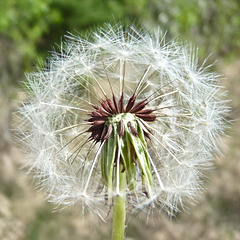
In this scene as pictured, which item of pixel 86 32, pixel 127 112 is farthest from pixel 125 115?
pixel 86 32

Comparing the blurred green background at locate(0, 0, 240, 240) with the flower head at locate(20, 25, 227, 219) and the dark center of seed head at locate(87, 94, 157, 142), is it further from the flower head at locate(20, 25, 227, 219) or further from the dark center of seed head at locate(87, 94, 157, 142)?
the dark center of seed head at locate(87, 94, 157, 142)

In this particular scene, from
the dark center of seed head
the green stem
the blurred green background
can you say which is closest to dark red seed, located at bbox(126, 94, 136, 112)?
the dark center of seed head

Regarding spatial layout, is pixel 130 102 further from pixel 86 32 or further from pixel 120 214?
pixel 86 32

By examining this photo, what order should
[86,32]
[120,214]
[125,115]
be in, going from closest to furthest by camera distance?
[120,214]
[125,115]
[86,32]

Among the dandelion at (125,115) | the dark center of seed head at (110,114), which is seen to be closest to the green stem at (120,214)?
the dandelion at (125,115)

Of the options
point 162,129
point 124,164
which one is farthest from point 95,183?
point 162,129

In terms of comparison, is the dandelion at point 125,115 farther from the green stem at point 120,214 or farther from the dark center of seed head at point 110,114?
the green stem at point 120,214
